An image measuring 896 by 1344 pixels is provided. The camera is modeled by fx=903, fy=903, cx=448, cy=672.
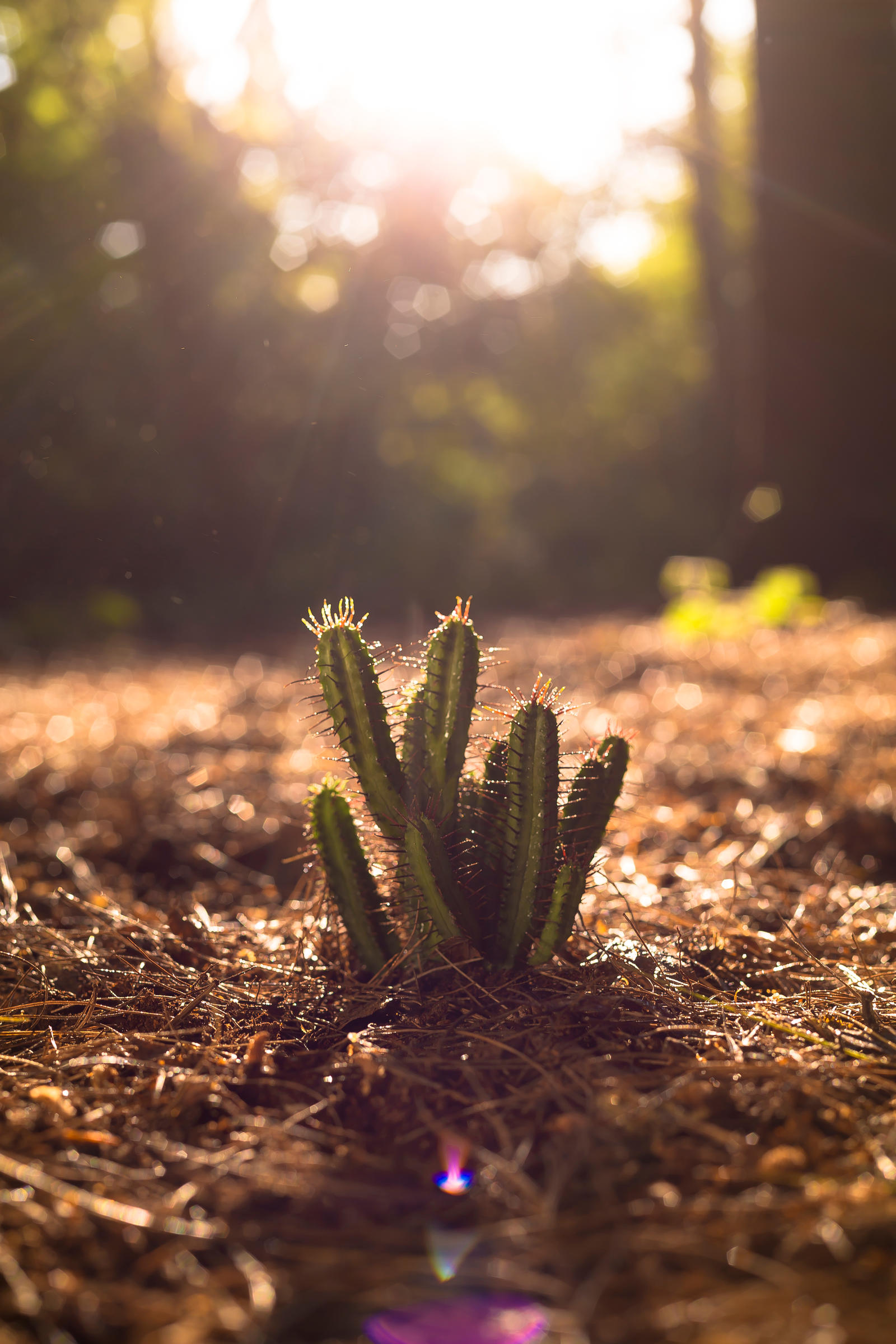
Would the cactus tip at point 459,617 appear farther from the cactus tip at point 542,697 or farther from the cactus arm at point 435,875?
the cactus arm at point 435,875

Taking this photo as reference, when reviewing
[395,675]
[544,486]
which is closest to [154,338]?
[395,675]

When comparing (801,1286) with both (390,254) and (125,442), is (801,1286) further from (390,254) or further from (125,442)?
(390,254)

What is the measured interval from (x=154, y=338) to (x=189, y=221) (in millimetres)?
2340

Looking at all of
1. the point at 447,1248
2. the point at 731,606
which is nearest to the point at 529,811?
the point at 447,1248

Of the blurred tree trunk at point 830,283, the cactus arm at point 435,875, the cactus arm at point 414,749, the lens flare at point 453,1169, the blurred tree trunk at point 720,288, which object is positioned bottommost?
the lens flare at point 453,1169

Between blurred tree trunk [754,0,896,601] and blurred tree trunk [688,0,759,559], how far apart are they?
100cm

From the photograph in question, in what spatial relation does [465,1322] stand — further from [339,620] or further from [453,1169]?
[339,620]

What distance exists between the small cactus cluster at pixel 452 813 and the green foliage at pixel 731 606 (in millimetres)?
4705

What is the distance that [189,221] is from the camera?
10383 mm

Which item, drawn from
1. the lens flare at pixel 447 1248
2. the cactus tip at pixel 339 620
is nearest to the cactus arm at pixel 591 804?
the cactus tip at pixel 339 620

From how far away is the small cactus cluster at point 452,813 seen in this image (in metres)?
1.55

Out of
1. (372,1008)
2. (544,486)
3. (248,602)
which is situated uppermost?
(544,486)

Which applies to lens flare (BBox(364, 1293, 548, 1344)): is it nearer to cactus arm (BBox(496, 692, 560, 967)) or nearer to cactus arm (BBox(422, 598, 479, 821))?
cactus arm (BBox(496, 692, 560, 967))

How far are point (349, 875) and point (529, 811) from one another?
0.38 metres
